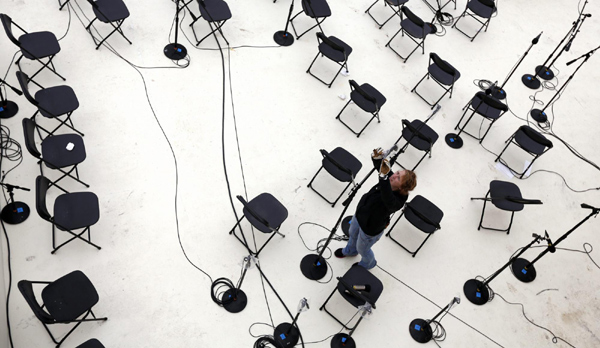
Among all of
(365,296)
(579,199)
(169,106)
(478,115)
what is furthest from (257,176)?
(579,199)

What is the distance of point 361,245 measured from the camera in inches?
172

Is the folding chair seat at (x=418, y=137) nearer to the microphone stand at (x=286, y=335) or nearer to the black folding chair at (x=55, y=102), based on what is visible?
the microphone stand at (x=286, y=335)

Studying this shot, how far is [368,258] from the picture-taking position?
4.55 meters

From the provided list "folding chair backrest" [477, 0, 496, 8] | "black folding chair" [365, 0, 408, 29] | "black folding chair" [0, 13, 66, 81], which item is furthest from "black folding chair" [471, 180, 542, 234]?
"black folding chair" [0, 13, 66, 81]

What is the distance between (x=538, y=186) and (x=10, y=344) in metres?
5.88

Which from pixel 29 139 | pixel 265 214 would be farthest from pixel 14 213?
pixel 265 214

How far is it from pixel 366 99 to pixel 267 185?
1.58 m

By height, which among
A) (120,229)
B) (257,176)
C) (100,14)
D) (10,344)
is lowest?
(10,344)

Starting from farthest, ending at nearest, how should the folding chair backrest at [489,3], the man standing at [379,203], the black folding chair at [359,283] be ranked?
the folding chair backrest at [489,3] < the black folding chair at [359,283] < the man standing at [379,203]

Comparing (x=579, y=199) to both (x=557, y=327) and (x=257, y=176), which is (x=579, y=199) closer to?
(x=557, y=327)

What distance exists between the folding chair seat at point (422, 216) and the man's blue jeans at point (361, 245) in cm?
60

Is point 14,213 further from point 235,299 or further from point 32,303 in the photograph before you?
point 235,299

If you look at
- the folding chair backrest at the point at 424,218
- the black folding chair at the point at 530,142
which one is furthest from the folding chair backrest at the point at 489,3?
the folding chair backrest at the point at 424,218

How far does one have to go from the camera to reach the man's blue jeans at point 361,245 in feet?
14.0
